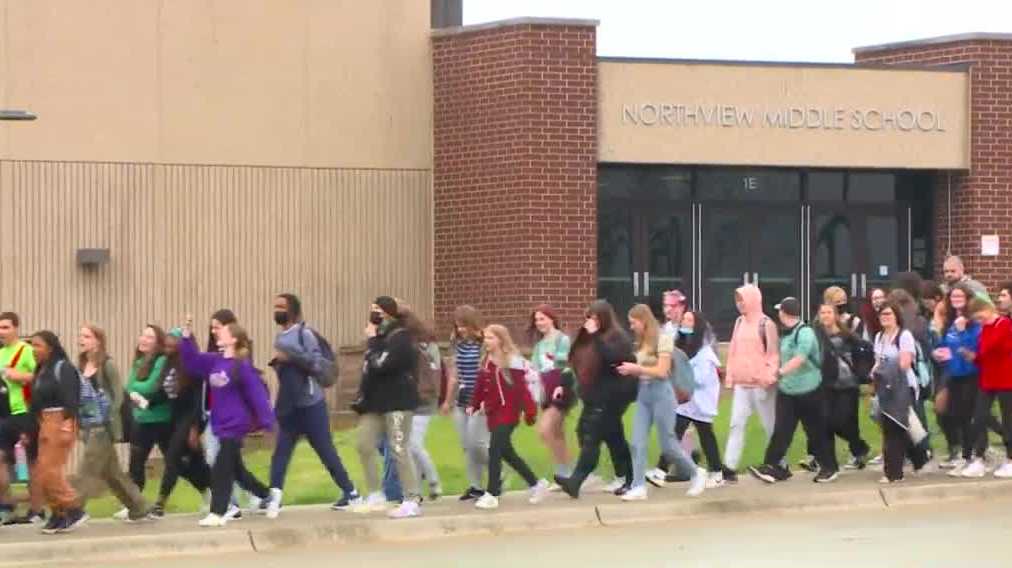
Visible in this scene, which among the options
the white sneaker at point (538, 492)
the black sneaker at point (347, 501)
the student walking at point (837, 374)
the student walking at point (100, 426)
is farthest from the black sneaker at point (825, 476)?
the student walking at point (100, 426)

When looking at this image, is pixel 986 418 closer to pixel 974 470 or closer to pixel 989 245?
pixel 974 470

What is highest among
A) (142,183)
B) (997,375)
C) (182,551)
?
(142,183)

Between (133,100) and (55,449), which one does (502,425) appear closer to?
(55,449)

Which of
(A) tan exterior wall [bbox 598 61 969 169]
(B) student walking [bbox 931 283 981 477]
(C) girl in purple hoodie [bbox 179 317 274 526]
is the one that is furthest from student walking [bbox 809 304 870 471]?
(A) tan exterior wall [bbox 598 61 969 169]

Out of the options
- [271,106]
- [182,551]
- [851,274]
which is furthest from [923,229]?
[182,551]

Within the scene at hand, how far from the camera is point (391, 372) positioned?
16281 mm

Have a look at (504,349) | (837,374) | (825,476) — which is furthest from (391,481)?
(837,374)

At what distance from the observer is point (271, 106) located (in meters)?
27.4

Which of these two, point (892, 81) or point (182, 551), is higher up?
point (892, 81)

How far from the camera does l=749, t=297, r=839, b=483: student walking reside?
17672mm

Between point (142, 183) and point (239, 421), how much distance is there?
11823 millimetres

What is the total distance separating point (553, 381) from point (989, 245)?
493 inches

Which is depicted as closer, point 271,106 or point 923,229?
point 271,106

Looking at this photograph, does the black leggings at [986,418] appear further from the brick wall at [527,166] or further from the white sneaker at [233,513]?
the brick wall at [527,166]
